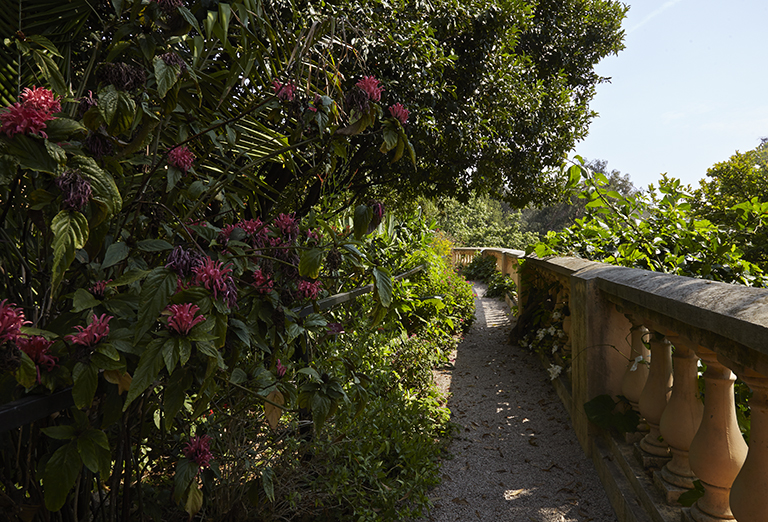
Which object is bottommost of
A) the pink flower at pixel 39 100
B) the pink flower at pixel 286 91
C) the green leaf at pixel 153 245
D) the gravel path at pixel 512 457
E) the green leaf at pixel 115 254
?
the gravel path at pixel 512 457

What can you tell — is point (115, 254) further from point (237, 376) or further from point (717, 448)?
point (717, 448)

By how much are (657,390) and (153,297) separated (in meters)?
2.25

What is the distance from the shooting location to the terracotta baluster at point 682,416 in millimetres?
1813

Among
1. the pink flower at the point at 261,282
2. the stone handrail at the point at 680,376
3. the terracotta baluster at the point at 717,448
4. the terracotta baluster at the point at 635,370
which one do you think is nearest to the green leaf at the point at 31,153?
the pink flower at the point at 261,282

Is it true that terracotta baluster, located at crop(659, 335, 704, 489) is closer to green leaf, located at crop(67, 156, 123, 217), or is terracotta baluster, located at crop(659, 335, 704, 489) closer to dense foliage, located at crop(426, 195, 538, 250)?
green leaf, located at crop(67, 156, 123, 217)

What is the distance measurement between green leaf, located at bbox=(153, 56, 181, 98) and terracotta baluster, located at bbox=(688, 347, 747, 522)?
1.86 m

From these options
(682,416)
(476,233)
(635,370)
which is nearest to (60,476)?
(682,416)

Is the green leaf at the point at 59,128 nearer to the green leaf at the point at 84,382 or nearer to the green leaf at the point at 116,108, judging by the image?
the green leaf at the point at 116,108

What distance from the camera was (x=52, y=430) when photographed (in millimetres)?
956

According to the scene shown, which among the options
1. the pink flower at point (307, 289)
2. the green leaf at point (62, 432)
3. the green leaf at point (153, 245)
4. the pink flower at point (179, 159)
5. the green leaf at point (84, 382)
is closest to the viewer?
the green leaf at point (84, 382)

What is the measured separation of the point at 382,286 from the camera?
1296 millimetres

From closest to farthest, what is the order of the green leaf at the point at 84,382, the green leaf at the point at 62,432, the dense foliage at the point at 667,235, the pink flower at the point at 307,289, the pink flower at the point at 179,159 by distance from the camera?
the green leaf at the point at 84,382 → the green leaf at the point at 62,432 → the pink flower at the point at 179,159 → the pink flower at the point at 307,289 → the dense foliage at the point at 667,235

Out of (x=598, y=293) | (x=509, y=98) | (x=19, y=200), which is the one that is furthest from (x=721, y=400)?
(x=509, y=98)

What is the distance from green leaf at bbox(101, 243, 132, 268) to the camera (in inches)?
40.3
